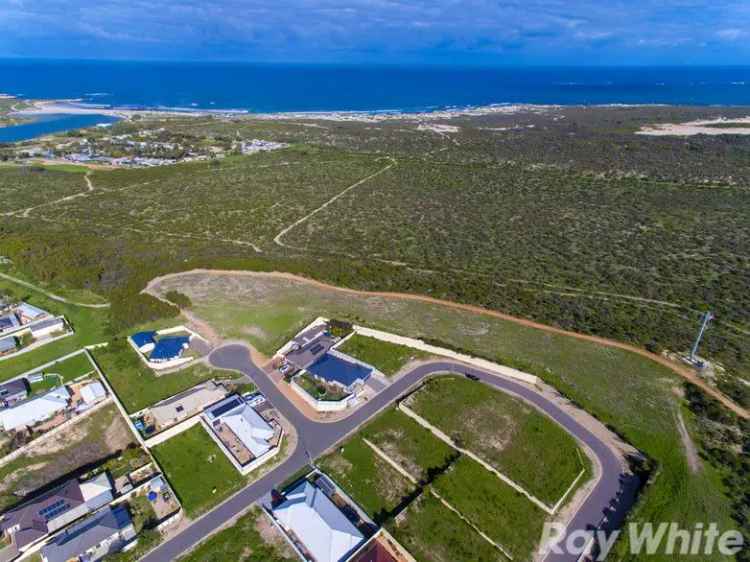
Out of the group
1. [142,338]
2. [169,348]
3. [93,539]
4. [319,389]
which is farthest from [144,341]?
[93,539]

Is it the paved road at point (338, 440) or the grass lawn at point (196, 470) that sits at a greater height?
the paved road at point (338, 440)

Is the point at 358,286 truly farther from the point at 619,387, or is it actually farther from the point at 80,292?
the point at 80,292

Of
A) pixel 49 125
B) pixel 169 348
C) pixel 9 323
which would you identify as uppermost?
pixel 49 125

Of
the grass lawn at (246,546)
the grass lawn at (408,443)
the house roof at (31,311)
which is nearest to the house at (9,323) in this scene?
the house roof at (31,311)

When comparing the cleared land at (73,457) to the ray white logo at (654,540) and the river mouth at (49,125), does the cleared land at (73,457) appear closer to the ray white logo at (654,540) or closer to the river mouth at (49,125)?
the ray white logo at (654,540)

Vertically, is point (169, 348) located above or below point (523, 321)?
below

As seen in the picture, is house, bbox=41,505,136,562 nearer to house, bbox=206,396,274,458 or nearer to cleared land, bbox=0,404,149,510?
Answer: cleared land, bbox=0,404,149,510

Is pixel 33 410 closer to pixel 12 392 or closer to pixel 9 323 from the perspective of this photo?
pixel 12 392
